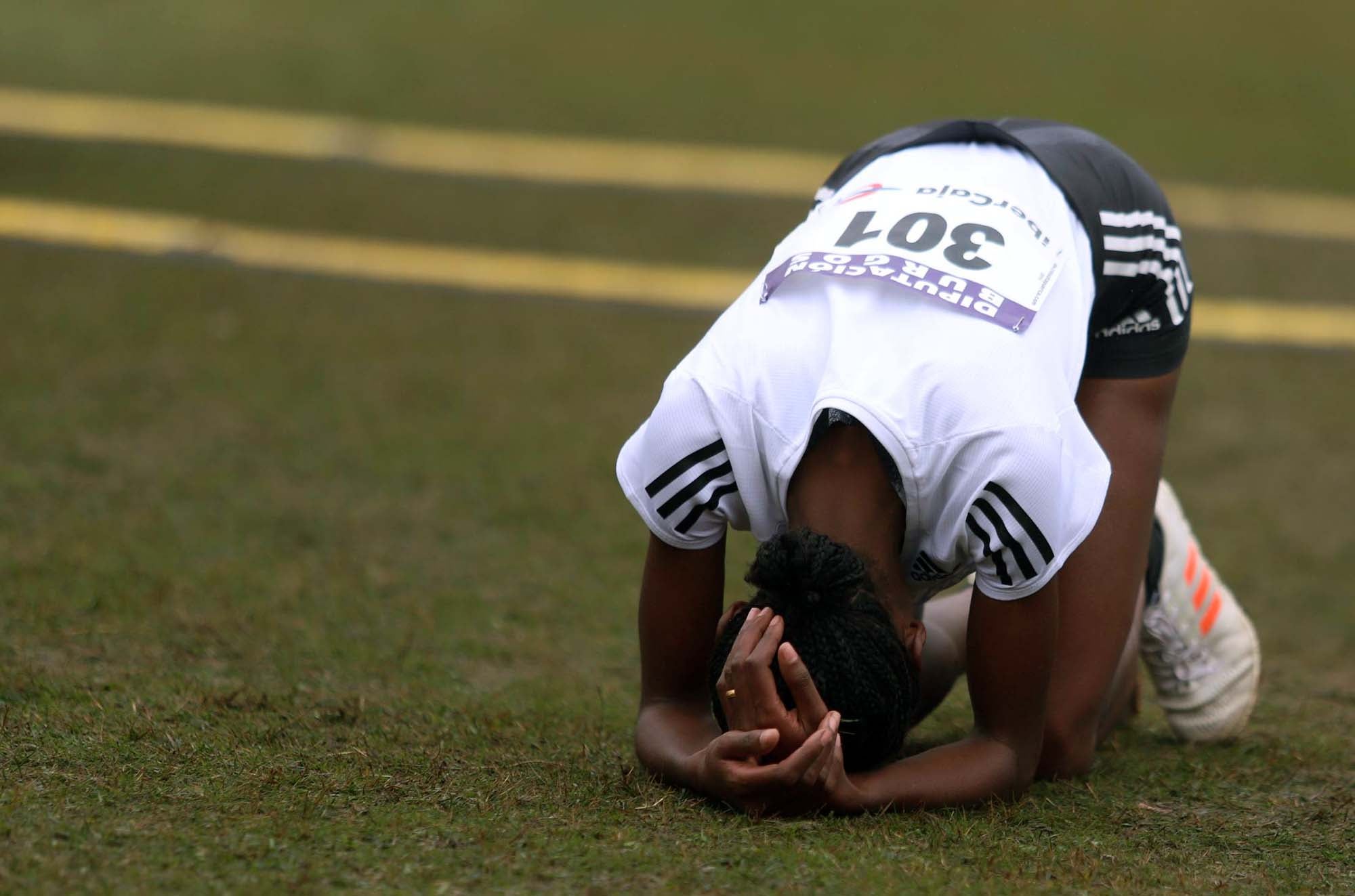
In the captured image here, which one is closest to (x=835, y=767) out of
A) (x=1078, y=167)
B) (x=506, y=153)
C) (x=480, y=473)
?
(x=1078, y=167)

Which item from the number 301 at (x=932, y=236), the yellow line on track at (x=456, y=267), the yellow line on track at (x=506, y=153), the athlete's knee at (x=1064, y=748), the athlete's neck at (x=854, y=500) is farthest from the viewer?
the yellow line on track at (x=506, y=153)

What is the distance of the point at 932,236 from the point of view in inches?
90.0

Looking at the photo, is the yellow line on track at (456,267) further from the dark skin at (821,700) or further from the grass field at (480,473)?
the dark skin at (821,700)

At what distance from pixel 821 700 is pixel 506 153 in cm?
509

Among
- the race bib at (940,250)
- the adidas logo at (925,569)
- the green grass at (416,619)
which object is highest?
the race bib at (940,250)

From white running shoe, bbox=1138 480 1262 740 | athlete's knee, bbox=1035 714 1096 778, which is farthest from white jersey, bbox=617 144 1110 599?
white running shoe, bbox=1138 480 1262 740

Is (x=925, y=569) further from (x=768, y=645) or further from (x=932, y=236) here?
(x=932, y=236)

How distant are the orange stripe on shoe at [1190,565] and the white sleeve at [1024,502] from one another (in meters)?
0.91

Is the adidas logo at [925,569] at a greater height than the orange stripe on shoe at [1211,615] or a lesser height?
greater

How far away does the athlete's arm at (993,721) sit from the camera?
215 centimetres

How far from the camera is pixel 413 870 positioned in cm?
191

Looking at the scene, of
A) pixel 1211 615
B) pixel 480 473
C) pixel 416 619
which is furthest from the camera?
pixel 480 473

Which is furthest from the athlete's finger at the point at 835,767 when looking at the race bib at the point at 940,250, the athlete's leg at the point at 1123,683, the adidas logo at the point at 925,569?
the athlete's leg at the point at 1123,683

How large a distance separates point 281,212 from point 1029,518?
184 inches
